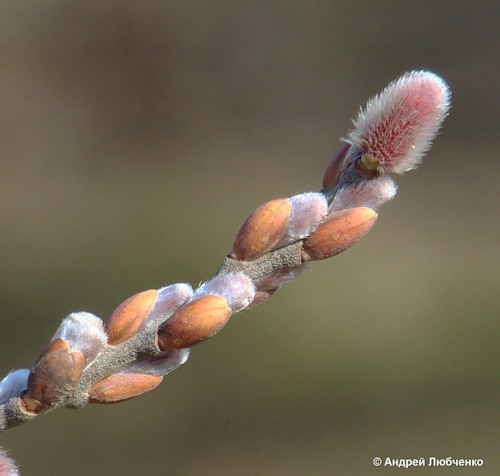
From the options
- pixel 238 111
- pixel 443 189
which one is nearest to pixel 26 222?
pixel 238 111

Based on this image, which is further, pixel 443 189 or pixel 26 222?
pixel 443 189

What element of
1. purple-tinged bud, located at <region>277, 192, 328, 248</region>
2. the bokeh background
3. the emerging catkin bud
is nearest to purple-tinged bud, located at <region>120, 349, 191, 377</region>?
the emerging catkin bud

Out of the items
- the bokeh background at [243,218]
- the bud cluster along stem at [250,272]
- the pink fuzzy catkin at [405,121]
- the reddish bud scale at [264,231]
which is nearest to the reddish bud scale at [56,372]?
the bud cluster along stem at [250,272]

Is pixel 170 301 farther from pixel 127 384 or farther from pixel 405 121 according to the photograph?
pixel 405 121

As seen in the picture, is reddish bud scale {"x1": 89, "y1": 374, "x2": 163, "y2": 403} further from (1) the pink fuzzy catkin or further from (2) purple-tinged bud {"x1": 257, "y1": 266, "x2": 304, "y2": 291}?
(1) the pink fuzzy catkin

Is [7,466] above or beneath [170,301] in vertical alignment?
beneath

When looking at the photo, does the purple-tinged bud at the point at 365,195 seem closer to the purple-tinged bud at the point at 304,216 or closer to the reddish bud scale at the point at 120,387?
the purple-tinged bud at the point at 304,216

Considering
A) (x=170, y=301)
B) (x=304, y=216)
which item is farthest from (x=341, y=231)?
(x=170, y=301)

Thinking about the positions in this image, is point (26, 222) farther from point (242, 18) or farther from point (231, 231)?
point (242, 18)
